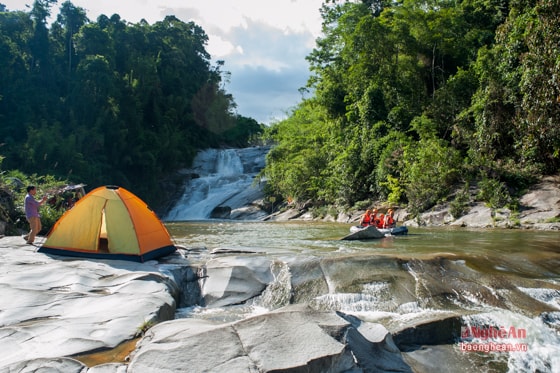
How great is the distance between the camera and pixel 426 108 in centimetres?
2580

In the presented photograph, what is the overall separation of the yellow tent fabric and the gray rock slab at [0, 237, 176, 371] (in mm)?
461

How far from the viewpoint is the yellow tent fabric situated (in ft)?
28.7

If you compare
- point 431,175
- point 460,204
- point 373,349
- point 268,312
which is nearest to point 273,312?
point 268,312

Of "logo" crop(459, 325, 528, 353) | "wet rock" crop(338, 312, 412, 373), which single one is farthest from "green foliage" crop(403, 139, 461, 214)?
"wet rock" crop(338, 312, 412, 373)

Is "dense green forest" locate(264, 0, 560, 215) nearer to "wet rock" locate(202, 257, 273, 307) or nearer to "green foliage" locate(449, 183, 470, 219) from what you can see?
"green foliage" locate(449, 183, 470, 219)

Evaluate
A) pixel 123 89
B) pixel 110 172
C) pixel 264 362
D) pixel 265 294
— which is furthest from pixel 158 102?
pixel 264 362

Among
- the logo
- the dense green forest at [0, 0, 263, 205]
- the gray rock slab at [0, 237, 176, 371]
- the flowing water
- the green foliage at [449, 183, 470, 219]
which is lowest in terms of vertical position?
the logo

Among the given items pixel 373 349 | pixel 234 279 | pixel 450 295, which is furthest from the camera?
pixel 234 279

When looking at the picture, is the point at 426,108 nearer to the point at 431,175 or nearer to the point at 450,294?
the point at 431,175

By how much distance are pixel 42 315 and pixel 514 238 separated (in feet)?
41.2

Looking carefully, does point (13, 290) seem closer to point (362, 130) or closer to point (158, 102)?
point (362, 130)

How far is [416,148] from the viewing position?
22.5 meters

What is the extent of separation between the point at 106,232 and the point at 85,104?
31080 mm

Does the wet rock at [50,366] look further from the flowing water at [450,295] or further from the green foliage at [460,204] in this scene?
the green foliage at [460,204]
